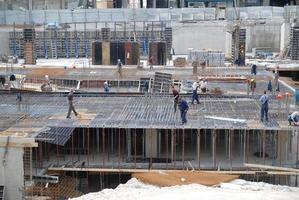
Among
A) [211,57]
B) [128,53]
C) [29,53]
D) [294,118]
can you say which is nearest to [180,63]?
[211,57]

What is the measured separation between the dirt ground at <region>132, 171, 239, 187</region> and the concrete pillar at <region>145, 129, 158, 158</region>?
7.66 feet

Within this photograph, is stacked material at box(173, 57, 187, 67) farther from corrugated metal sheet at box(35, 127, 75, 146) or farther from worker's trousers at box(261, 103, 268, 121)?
corrugated metal sheet at box(35, 127, 75, 146)

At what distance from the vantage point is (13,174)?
60.6ft

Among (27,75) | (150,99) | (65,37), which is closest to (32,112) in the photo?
(150,99)

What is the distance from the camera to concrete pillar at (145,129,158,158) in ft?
69.0

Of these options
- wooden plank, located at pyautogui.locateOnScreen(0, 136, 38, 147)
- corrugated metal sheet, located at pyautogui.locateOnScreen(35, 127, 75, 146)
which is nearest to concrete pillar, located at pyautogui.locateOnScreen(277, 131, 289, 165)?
corrugated metal sheet, located at pyautogui.locateOnScreen(35, 127, 75, 146)

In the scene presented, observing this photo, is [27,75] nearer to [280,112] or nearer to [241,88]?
[241,88]

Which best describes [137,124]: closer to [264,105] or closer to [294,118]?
[264,105]

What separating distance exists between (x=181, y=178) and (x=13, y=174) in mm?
5167

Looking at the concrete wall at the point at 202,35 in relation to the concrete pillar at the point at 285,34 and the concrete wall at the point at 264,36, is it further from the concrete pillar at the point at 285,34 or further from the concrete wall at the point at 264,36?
the concrete pillar at the point at 285,34

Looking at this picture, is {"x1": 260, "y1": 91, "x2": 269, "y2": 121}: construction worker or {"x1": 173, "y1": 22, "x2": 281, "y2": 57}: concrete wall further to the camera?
{"x1": 173, "y1": 22, "x2": 281, "y2": 57}: concrete wall

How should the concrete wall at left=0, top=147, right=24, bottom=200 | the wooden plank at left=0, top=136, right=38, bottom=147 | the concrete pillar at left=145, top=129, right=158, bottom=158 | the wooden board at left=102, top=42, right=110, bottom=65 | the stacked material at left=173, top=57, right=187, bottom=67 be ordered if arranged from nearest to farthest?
1. the wooden plank at left=0, top=136, right=38, bottom=147
2. the concrete wall at left=0, top=147, right=24, bottom=200
3. the concrete pillar at left=145, top=129, right=158, bottom=158
4. the stacked material at left=173, top=57, right=187, bottom=67
5. the wooden board at left=102, top=42, right=110, bottom=65

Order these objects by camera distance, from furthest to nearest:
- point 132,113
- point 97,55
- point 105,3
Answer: point 105,3 → point 97,55 → point 132,113

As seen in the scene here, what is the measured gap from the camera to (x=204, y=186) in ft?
56.0
